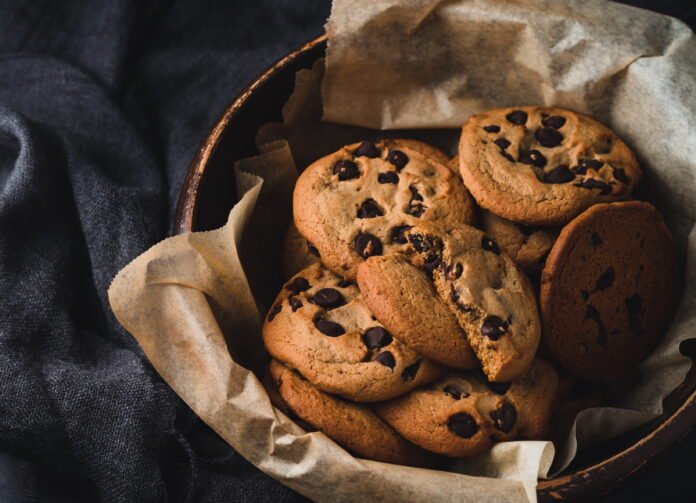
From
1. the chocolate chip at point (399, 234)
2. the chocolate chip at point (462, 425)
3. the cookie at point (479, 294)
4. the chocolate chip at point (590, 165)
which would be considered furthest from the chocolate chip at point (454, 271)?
the chocolate chip at point (590, 165)

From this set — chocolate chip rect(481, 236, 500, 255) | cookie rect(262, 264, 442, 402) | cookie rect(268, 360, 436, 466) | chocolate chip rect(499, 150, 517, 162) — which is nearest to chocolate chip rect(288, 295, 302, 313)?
cookie rect(262, 264, 442, 402)

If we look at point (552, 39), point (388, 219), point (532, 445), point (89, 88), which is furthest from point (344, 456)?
point (89, 88)

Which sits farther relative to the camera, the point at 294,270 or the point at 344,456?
the point at 294,270

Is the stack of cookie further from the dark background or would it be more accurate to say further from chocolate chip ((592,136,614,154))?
the dark background

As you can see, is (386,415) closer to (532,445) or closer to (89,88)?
(532,445)

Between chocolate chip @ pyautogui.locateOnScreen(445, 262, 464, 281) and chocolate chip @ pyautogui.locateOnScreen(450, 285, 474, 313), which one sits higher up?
chocolate chip @ pyautogui.locateOnScreen(445, 262, 464, 281)

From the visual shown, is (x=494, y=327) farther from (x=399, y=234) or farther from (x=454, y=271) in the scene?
(x=399, y=234)

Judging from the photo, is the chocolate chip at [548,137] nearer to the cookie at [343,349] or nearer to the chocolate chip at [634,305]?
the chocolate chip at [634,305]
